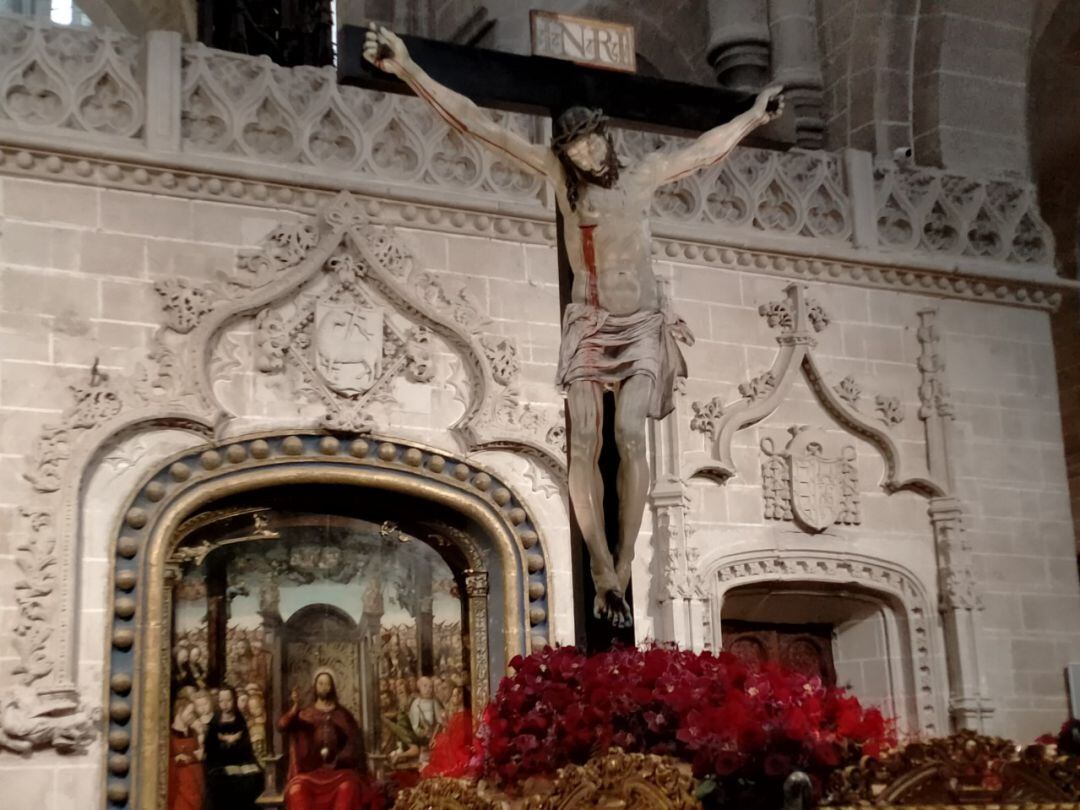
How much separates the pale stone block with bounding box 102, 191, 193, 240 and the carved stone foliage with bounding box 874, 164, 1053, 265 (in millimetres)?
4107

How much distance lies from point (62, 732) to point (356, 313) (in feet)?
8.00

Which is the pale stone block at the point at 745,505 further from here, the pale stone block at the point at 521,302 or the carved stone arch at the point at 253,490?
the pale stone block at the point at 521,302

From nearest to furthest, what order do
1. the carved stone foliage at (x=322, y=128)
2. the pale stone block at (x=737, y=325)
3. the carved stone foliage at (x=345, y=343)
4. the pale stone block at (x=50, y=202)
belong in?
the pale stone block at (x=50, y=202) < the carved stone foliage at (x=345, y=343) < the carved stone foliage at (x=322, y=128) < the pale stone block at (x=737, y=325)

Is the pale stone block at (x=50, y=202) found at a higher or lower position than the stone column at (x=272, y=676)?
higher

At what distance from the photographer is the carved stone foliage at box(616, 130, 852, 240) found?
29.7 ft

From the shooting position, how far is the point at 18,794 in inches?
271

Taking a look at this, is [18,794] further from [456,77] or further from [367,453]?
[456,77]

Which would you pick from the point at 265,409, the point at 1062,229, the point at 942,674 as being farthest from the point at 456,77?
the point at 1062,229

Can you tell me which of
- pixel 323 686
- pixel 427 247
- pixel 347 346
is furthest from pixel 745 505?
pixel 323 686

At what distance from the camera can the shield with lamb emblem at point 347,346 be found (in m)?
7.95

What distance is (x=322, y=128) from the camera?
827cm

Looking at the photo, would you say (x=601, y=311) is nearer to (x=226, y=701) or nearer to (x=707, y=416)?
(x=226, y=701)

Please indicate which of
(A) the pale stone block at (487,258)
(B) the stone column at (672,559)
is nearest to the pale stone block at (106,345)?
(A) the pale stone block at (487,258)

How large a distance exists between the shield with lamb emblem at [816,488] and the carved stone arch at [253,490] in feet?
5.27
